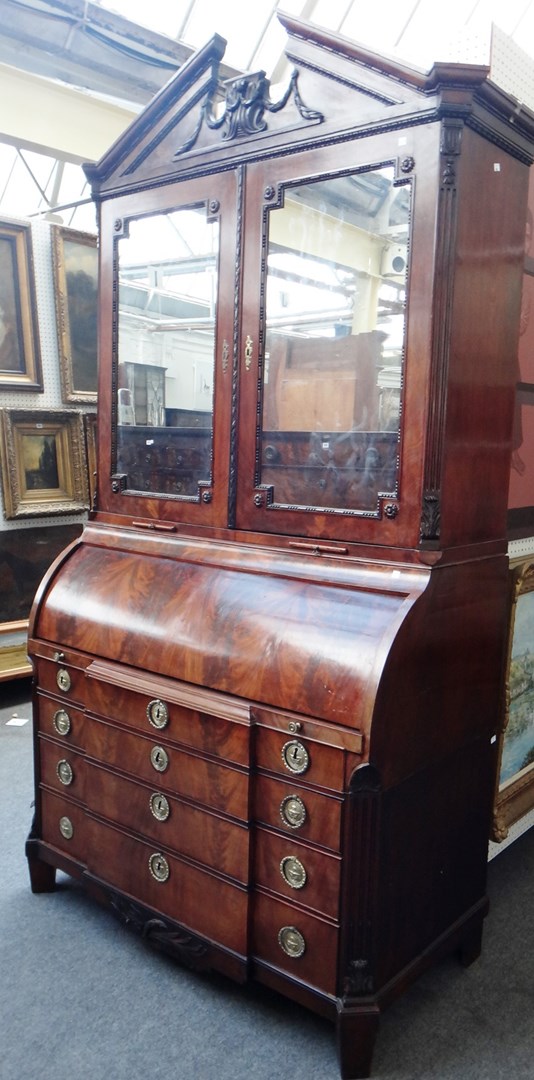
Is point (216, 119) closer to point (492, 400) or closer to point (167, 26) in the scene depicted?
point (492, 400)

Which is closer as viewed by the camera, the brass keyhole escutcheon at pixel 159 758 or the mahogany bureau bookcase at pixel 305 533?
the mahogany bureau bookcase at pixel 305 533

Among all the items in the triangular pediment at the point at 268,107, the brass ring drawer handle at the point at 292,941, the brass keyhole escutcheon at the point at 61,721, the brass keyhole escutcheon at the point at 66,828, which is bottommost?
the brass keyhole escutcheon at the point at 66,828

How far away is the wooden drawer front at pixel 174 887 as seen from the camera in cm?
192

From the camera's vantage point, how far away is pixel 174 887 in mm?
2068

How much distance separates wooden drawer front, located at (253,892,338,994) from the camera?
5.76ft

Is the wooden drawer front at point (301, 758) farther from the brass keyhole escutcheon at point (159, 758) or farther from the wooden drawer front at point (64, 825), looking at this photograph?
the wooden drawer front at point (64, 825)

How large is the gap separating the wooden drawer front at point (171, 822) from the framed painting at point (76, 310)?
8.62 ft

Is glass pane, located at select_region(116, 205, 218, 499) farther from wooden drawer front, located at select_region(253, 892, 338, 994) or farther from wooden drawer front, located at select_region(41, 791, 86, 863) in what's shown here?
wooden drawer front, located at select_region(253, 892, 338, 994)

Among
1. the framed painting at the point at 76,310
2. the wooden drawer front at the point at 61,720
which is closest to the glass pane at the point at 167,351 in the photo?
the wooden drawer front at the point at 61,720

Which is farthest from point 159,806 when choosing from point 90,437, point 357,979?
point 90,437

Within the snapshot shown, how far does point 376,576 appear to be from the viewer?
179cm

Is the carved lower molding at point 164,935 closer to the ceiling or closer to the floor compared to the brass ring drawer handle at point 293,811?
closer to the floor

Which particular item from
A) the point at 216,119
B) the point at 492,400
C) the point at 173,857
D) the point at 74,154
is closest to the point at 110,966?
the point at 173,857

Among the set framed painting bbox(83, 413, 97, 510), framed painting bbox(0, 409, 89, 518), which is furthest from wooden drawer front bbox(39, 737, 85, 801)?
framed painting bbox(83, 413, 97, 510)
